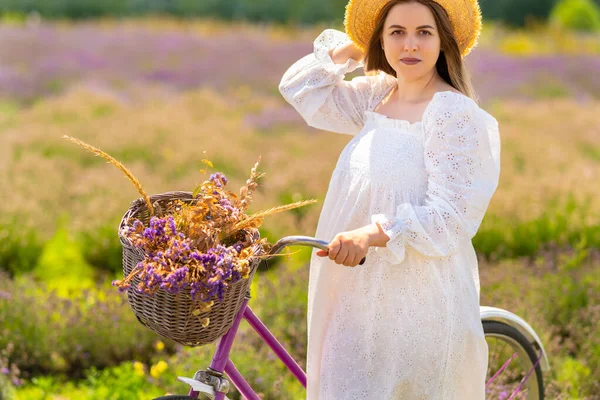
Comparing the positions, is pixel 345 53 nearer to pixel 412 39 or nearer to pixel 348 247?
pixel 412 39

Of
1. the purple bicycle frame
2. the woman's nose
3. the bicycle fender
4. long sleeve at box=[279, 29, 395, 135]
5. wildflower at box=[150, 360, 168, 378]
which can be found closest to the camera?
the purple bicycle frame

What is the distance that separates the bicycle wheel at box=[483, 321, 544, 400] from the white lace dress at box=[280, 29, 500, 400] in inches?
15.4

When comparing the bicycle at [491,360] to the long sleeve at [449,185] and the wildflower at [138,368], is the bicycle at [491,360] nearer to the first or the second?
the long sleeve at [449,185]

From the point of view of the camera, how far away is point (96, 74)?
8.93 m

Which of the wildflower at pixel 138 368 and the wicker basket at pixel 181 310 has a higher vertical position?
the wicker basket at pixel 181 310

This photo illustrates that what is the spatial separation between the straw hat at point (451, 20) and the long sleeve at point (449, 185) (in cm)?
26

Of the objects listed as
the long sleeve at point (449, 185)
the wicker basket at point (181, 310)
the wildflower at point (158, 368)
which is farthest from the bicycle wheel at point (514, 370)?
A: the wildflower at point (158, 368)

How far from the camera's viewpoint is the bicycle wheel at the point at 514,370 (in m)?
2.73

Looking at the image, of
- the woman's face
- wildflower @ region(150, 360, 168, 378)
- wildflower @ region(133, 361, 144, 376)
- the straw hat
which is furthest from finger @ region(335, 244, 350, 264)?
wildflower @ region(133, 361, 144, 376)

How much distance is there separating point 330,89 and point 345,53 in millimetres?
135

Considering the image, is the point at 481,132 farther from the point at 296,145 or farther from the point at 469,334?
the point at 296,145

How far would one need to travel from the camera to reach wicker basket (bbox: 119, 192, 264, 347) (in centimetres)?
183

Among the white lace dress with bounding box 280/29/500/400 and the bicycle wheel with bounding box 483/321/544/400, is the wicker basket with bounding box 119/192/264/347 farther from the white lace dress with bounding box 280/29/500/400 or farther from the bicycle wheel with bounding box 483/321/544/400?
the bicycle wheel with bounding box 483/321/544/400

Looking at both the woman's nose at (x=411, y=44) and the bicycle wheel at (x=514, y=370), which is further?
the bicycle wheel at (x=514, y=370)
